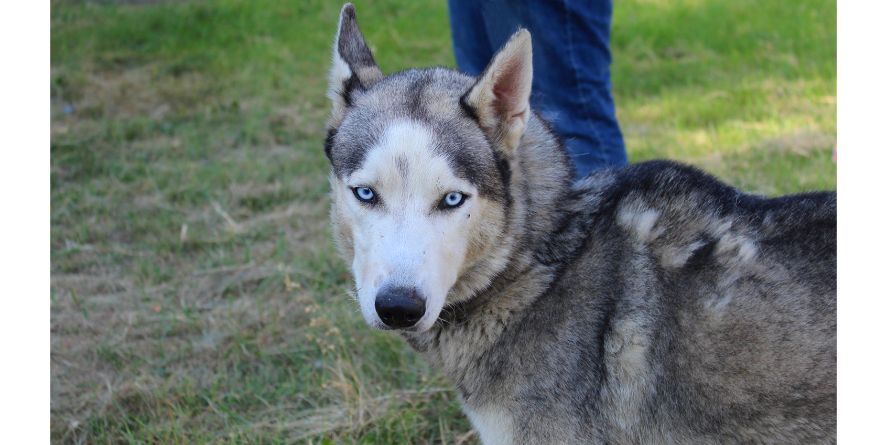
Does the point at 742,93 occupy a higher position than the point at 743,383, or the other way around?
the point at 743,383

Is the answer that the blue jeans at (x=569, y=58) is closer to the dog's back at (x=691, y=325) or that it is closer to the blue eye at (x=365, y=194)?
the dog's back at (x=691, y=325)

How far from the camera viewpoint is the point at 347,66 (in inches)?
117

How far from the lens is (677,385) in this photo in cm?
260

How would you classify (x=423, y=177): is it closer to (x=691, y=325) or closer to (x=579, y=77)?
(x=691, y=325)

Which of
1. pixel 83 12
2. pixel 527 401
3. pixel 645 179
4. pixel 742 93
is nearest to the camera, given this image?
pixel 527 401

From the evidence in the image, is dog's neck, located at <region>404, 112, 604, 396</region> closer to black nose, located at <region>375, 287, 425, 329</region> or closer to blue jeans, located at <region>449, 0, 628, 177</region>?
black nose, located at <region>375, 287, 425, 329</region>

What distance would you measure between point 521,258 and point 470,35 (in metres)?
1.71

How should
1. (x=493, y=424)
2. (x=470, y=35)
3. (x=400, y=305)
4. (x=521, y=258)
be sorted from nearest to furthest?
(x=400, y=305), (x=493, y=424), (x=521, y=258), (x=470, y=35)

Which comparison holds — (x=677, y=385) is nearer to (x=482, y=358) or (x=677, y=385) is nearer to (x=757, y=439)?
(x=757, y=439)

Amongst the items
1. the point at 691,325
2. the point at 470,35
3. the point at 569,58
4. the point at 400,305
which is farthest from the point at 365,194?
the point at 470,35

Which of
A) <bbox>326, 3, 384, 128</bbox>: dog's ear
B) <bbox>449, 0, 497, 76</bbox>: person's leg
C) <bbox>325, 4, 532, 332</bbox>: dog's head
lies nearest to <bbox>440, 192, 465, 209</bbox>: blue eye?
<bbox>325, 4, 532, 332</bbox>: dog's head

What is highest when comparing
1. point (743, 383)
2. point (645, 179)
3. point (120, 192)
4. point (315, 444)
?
point (645, 179)

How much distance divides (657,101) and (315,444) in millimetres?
4971

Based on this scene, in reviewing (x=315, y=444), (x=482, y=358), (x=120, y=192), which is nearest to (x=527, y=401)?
(x=482, y=358)
